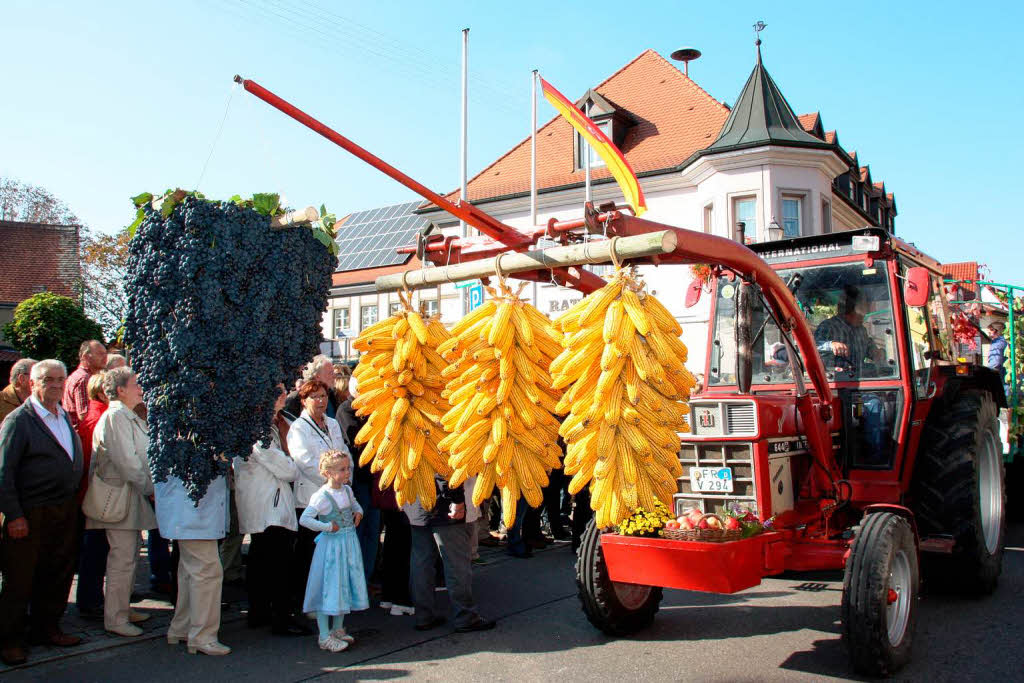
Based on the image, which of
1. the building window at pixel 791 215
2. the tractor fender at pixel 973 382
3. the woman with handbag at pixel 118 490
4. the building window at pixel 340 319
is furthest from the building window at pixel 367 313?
the tractor fender at pixel 973 382

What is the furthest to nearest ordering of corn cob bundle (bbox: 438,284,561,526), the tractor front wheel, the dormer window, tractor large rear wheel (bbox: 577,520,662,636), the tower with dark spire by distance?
the dormer window → the tower with dark spire → tractor large rear wheel (bbox: 577,520,662,636) → the tractor front wheel → corn cob bundle (bbox: 438,284,561,526)

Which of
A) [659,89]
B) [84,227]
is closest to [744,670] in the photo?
[659,89]

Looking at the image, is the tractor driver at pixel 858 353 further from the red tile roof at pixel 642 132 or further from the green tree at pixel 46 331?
the red tile roof at pixel 642 132

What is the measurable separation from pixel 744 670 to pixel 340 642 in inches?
106

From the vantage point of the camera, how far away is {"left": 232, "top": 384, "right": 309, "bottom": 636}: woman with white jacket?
580 cm

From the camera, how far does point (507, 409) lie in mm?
2539

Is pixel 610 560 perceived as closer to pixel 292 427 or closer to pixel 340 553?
pixel 340 553

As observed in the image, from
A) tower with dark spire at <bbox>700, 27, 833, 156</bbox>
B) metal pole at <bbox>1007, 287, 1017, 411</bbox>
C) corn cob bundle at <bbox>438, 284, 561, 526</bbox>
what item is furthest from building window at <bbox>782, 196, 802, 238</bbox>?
corn cob bundle at <bbox>438, 284, 561, 526</bbox>

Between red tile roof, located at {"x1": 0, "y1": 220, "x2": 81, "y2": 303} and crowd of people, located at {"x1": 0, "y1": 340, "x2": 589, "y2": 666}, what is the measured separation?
106 feet

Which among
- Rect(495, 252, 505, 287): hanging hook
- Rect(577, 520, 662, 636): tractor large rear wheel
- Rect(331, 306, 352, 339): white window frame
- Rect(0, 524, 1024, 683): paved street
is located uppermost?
Rect(331, 306, 352, 339): white window frame

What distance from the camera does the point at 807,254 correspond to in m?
6.31

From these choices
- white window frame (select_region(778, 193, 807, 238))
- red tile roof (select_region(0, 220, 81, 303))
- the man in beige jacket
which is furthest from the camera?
red tile roof (select_region(0, 220, 81, 303))

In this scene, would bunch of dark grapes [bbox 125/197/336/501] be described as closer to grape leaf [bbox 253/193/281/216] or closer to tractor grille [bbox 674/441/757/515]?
grape leaf [bbox 253/193/281/216]

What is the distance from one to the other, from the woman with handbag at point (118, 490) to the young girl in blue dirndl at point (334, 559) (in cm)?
130
